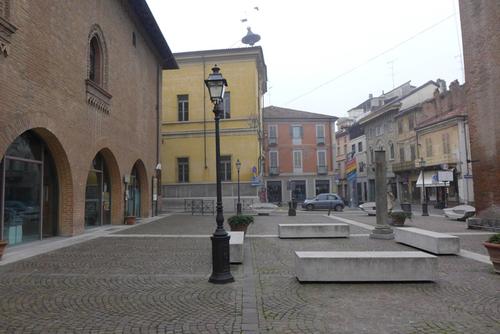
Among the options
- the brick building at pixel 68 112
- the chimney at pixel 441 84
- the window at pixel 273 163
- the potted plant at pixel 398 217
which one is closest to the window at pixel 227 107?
the brick building at pixel 68 112

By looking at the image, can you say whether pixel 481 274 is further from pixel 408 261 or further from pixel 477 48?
pixel 477 48

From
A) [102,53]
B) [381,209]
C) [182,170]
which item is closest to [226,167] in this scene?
[182,170]

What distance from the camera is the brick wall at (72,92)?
934 cm

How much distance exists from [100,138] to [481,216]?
14.9 m

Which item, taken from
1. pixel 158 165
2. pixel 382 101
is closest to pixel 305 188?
pixel 382 101

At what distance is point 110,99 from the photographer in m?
15.3

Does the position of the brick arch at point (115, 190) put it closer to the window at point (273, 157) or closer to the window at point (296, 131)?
the window at point (273, 157)

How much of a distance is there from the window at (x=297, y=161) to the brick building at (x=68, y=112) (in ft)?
102

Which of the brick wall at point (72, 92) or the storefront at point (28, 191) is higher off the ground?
the brick wall at point (72, 92)

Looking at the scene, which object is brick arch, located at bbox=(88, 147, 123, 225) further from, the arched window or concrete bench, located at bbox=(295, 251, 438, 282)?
concrete bench, located at bbox=(295, 251, 438, 282)

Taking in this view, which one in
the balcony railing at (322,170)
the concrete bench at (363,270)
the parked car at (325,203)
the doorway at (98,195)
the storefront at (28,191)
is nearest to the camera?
the concrete bench at (363,270)

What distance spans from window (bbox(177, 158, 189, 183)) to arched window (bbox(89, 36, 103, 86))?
15.2m

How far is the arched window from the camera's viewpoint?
1448 centimetres

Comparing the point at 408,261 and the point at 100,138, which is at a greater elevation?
the point at 100,138
